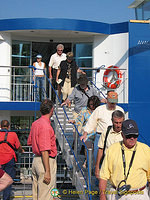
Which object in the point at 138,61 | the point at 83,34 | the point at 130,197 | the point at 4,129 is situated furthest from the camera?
the point at 83,34

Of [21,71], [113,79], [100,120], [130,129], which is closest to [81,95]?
[100,120]

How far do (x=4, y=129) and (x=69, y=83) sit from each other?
273 cm

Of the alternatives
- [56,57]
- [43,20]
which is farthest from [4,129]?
[43,20]

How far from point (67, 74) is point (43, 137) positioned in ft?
14.3

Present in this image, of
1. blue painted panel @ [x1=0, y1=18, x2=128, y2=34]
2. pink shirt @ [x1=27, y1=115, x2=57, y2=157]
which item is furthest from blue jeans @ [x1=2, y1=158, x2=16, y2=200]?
blue painted panel @ [x1=0, y1=18, x2=128, y2=34]

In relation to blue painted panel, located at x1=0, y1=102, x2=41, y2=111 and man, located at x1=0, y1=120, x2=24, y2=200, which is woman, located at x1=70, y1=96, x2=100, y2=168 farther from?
blue painted panel, located at x1=0, y1=102, x2=41, y2=111

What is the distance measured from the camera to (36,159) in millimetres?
5082

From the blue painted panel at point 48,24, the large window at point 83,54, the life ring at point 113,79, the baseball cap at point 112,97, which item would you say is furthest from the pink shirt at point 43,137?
the large window at point 83,54

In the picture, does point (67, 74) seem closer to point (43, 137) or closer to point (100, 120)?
point (100, 120)

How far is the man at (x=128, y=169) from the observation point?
146 inches

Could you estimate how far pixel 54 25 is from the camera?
1295 cm

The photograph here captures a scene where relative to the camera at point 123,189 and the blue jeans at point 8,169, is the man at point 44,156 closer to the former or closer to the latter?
the camera at point 123,189

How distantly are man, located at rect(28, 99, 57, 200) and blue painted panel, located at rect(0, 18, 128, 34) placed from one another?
27.2 ft

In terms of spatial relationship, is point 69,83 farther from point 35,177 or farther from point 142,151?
point 142,151
